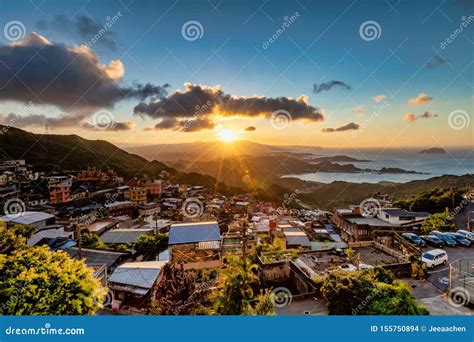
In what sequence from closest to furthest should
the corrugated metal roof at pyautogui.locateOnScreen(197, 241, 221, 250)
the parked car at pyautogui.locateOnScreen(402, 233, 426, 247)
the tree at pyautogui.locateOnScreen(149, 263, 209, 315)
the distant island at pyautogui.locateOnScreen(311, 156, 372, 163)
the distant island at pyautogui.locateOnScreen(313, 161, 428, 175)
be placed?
the tree at pyautogui.locateOnScreen(149, 263, 209, 315), the corrugated metal roof at pyautogui.locateOnScreen(197, 241, 221, 250), the parked car at pyautogui.locateOnScreen(402, 233, 426, 247), the distant island at pyautogui.locateOnScreen(311, 156, 372, 163), the distant island at pyautogui.locateOnScreen(313, 161, 428, 175)

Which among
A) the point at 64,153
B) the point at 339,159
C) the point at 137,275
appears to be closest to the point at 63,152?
the point at 64,153

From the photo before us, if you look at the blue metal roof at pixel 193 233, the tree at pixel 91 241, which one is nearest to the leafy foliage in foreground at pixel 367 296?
the blue metal roof at pixel 193 233

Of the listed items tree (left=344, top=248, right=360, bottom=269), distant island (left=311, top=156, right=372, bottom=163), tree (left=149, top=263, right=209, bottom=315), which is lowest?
tree (left=149, top=263, right=209, bottom=315)

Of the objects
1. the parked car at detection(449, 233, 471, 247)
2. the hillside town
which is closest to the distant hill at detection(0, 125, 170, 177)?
the hillside town

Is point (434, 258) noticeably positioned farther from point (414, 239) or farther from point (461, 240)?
point (461, 240)

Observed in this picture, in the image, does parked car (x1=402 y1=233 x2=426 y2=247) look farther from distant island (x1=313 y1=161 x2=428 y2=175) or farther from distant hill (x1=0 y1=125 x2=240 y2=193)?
distant hill (x1=0 y1=125 x2=240 y2=193)

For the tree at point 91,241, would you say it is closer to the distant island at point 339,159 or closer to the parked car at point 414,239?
the distant island at point 339,159

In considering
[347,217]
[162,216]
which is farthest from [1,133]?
[347,217]

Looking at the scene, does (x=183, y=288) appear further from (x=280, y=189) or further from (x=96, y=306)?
(x=280, y=189)
